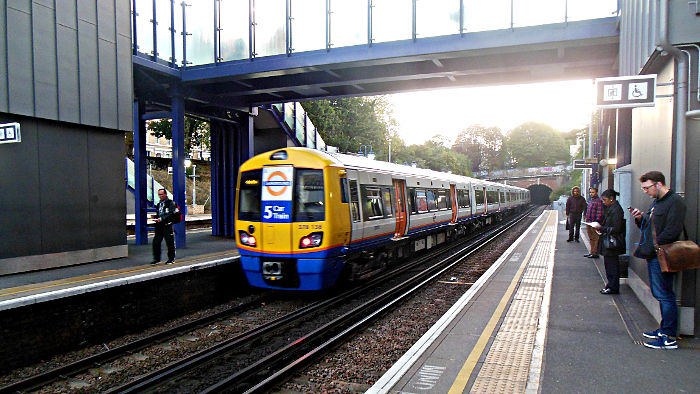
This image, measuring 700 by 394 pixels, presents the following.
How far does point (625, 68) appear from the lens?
8.59 meters

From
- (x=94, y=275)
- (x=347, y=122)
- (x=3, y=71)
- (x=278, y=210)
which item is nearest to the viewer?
(x=278, y=210)

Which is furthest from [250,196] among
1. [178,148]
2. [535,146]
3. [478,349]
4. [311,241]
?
[535,146]

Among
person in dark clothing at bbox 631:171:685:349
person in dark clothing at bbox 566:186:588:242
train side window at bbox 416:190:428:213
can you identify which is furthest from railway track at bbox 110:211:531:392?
person in dark clothing at bbox 566:186:588:242

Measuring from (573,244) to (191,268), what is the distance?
39.6ft

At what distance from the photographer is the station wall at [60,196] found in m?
8.74

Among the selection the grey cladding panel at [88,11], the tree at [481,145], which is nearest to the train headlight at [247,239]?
the grey cladding panel at [88,11]

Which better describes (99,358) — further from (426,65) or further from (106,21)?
(426,65)

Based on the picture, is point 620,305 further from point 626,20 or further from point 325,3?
point 325,3

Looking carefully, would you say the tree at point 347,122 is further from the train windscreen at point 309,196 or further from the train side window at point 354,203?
the train windscreen at point 309,196

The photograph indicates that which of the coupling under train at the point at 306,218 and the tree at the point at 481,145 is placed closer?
the coupling under train at the point at 306,218

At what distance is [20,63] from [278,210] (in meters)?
5.91

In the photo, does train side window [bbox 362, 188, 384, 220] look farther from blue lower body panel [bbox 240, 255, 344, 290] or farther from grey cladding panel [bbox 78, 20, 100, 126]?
grey cladding panel [bbox 78, 20, 100, 126]

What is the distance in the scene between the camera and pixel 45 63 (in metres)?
9.32

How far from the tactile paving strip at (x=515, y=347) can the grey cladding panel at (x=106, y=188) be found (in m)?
8.92
